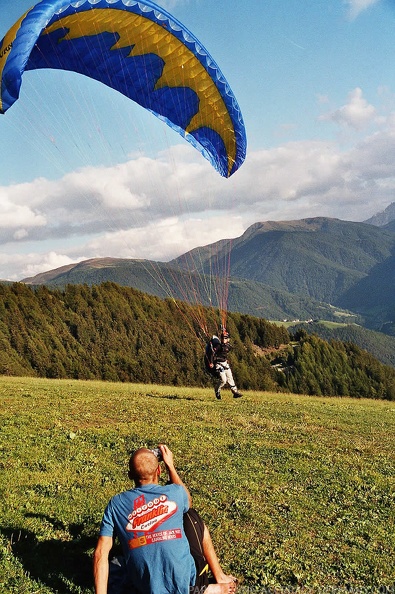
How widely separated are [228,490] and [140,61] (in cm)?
1069

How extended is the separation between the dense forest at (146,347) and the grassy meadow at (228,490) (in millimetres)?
70183

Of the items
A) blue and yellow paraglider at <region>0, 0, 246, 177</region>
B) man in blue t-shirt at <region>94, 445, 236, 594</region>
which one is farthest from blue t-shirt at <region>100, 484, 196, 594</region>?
blue and yellow paraglider at <region>0, 0, 246, 177</region>

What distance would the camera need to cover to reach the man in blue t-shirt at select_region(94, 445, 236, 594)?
4.32 meters

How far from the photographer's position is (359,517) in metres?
7.09

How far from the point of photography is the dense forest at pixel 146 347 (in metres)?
85.4

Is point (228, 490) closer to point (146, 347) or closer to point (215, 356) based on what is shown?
point (215, 356)

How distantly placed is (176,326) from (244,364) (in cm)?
2082

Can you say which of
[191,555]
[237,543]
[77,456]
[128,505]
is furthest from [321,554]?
[77,456]

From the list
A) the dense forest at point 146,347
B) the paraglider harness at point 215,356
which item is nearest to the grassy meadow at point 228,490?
the paraglider harness at point 215,356

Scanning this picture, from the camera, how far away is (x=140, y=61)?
11.9 metres

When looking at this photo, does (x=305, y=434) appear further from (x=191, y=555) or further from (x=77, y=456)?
(x=191, y=555)

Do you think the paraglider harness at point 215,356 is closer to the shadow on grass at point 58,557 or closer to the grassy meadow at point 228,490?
the grassy meadow at point 228,490

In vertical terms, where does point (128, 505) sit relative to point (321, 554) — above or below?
above

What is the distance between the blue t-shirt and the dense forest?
77.6 metres
